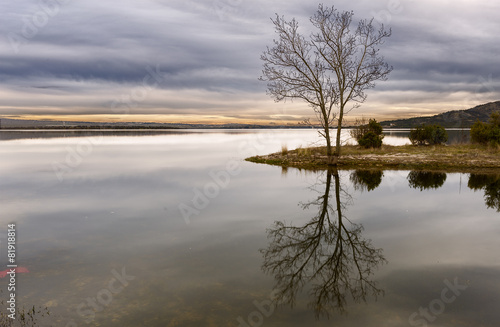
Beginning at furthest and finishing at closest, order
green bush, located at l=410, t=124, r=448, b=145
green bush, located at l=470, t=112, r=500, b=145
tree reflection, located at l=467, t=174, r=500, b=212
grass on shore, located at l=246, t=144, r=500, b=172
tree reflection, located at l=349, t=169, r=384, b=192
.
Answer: green bush, located at l=410, t=124, r=448, b=145 → green bush, located at l=470, t=112, r=500, b=145 → grass on shore, located at l=246, t=144, r=500, b=172 → tree reflection, located at l=349, t=169, r=384, b=192 → tree reflection, located at l=467, t=174, r=500, b=212

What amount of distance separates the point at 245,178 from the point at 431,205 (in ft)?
31.5

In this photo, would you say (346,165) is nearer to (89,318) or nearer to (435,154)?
(435,154)

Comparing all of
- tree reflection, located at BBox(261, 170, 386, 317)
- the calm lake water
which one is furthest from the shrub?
tree reflection, located at BBox(261, 170, 386, 317)

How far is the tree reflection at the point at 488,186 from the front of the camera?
13.1 m

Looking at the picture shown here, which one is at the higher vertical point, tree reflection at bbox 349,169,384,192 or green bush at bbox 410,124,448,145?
green bush at bbox 410,124,448,145

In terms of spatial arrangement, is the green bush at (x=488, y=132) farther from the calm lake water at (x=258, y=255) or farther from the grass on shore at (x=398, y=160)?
the calm lake water at (x=258, y=255)

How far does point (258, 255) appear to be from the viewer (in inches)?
312

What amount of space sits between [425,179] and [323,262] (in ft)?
43.7

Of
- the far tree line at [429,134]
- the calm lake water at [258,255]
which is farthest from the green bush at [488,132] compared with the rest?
the calm lake water at [258,255]

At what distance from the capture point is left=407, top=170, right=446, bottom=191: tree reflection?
1645cm

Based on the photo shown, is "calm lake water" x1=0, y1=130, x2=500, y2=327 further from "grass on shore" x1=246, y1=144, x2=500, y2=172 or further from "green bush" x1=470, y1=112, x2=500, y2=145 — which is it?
"green bush" x1=470, y1=112, x2=500, y2=145

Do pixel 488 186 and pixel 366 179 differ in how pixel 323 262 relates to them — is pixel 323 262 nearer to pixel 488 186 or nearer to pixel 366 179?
pixel 366 179

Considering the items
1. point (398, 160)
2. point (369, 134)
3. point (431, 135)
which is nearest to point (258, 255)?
point (398, 160)

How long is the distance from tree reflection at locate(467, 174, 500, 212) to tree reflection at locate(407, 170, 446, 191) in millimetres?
1336
